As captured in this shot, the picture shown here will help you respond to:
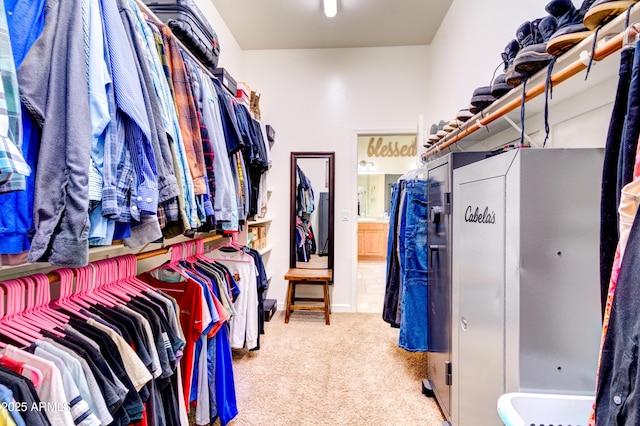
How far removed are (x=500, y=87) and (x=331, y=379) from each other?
1983 millimetres

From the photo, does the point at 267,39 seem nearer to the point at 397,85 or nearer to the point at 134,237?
the point at 397,85

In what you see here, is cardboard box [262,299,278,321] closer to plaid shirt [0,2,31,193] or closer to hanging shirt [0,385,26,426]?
hanging shirt [0,385,26,426]

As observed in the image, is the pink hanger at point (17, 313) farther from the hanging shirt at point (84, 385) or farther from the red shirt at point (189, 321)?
the red shirt at point (189, 321)

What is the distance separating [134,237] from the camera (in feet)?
3.00

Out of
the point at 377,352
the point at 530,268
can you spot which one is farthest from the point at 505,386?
the point at 377,352

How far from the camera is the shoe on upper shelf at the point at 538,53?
995mm

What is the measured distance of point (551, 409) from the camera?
781mm

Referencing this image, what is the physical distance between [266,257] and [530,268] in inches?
116

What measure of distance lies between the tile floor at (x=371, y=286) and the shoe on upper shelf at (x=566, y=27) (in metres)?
3.02

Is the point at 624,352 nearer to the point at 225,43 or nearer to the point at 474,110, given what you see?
the point at 474,110

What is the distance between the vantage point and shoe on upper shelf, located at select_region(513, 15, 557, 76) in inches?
39.2

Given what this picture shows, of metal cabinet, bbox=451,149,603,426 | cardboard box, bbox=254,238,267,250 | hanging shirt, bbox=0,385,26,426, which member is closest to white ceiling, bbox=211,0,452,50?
cardboard box, bbox=254,238,267,250

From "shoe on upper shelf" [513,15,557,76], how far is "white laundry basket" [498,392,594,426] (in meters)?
1.00

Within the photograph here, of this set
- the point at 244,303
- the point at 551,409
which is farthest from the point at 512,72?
the point at 244,303
